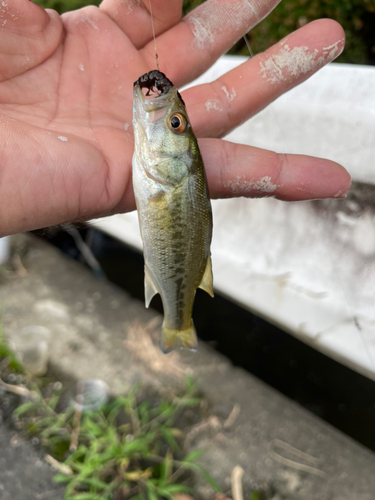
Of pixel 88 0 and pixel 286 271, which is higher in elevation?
pixel 88 0

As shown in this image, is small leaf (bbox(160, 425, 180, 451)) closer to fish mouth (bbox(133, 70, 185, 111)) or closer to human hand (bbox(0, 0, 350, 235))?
human hand (bbox(0, 0, 350, 235))

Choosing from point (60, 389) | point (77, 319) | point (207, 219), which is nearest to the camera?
point (207, 219)

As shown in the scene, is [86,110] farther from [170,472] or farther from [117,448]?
[170,472]

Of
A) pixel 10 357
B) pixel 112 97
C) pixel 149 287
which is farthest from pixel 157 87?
pixel 10 357

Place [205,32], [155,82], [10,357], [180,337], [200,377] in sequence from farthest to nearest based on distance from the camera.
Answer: [10,357], [200,377], [205,32], [180,337], [155,82]

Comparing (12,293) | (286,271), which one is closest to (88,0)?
(12,293)

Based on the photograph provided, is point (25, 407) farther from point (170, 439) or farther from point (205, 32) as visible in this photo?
point (205, 32)
